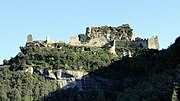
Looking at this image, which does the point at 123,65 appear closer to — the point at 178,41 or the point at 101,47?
the point at 101,47

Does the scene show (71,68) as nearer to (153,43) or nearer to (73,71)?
(73,71)

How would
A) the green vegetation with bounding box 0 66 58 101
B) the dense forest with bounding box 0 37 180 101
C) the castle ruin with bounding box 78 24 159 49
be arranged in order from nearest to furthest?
the green vegetation with bounding box 0 66 58 101
the dense forest with bounding box 0 37 180 101
the castle ruin with bounding box 78 24 159 49

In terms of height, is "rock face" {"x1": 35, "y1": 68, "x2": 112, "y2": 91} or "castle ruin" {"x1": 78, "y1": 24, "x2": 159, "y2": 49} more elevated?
"castle ruin" {"x1": 78, "y1": 24, "x2": 159, "y2": 49}

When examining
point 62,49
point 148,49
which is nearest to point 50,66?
Answer: point 62,49

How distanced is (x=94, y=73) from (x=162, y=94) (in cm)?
4147

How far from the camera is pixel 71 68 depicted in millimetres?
125312

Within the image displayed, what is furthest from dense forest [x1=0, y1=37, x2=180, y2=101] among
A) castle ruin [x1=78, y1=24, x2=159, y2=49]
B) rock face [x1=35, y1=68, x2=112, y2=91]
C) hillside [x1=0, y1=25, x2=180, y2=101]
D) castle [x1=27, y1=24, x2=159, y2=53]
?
castle ruin [x1=78, y1=24, x2=159, y2=49]

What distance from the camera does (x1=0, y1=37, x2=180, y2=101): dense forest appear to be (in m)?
119

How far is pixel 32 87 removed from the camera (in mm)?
120438

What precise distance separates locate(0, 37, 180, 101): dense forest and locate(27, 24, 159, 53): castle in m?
2.33

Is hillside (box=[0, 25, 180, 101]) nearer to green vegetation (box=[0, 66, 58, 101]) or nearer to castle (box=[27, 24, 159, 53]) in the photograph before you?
green vegetation (box=[0, 66, 58, 101])

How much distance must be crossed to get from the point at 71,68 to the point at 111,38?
14.3 m

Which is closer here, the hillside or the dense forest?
the dense forest

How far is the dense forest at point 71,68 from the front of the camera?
4675 inches
